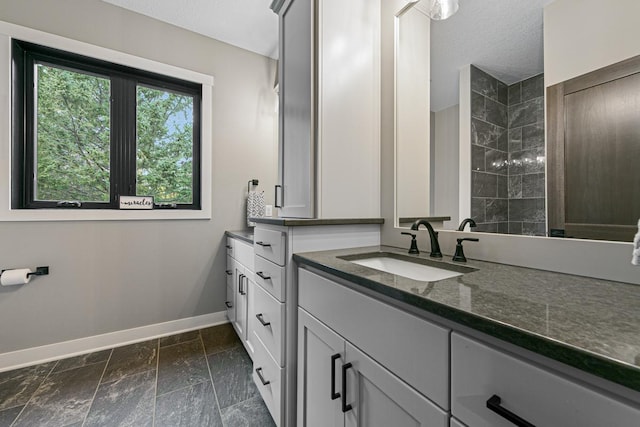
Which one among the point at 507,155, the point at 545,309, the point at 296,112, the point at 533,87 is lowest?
the point at 545,309

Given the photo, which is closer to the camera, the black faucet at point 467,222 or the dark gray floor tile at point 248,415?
the black faucet at point 467,222

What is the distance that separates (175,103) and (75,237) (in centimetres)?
133

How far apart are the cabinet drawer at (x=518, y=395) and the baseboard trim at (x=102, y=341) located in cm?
233

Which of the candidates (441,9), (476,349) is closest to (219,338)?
(476,349)

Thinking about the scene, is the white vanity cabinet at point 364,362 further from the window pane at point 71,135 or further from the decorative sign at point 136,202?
the window pane at point 71,135

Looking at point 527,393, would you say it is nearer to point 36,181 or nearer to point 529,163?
point 529,163

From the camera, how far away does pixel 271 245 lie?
4.13 ft

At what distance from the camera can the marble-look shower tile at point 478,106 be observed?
101 centimetres

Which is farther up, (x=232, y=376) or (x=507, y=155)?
(x=507, y=155)

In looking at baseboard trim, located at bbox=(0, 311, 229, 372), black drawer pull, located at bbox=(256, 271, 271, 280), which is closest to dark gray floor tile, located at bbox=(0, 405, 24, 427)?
baseboard trim, located at bbox=(0, 311, 229, 372)

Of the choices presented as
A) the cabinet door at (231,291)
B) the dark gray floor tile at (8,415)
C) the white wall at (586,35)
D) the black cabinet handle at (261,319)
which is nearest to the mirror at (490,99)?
the white wall at (586,35)

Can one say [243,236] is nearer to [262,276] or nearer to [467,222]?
[262,276]

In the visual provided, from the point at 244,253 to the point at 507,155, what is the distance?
1609mm

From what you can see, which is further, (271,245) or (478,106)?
(271,245)
